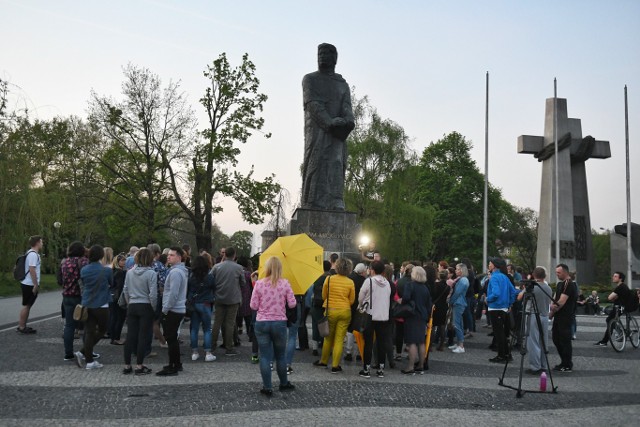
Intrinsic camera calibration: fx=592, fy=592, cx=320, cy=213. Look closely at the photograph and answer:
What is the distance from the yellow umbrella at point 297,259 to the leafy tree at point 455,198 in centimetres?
4189

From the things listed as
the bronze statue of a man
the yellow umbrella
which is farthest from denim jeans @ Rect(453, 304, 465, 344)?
the bronze statue of a man

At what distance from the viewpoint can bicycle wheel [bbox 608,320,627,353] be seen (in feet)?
42.0

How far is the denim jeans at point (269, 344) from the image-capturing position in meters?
7.17

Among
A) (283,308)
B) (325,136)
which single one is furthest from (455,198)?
(283,308)

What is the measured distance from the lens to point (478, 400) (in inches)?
290

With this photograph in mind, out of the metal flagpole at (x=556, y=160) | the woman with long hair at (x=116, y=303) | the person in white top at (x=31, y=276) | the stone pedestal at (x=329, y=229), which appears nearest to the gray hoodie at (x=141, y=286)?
the woman with long hair at (x=116, y=303)

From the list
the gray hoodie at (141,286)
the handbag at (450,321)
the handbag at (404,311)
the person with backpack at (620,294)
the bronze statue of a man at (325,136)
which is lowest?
the handbag at (450,321)

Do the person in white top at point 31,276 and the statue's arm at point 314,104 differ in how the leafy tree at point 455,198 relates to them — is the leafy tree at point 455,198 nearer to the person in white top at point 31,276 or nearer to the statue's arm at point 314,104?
the statue's arm at point 314,104

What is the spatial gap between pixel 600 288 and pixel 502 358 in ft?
67.5

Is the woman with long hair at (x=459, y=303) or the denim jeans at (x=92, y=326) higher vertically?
the woman with long hair at (x=459, y=303)

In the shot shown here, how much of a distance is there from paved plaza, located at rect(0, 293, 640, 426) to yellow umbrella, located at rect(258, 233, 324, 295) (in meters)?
1.37

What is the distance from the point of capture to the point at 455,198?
51.6 metres

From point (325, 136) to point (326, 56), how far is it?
245cm

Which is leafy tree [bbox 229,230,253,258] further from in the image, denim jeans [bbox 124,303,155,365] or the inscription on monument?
denim jeans [bbox 124,303,155,365]
